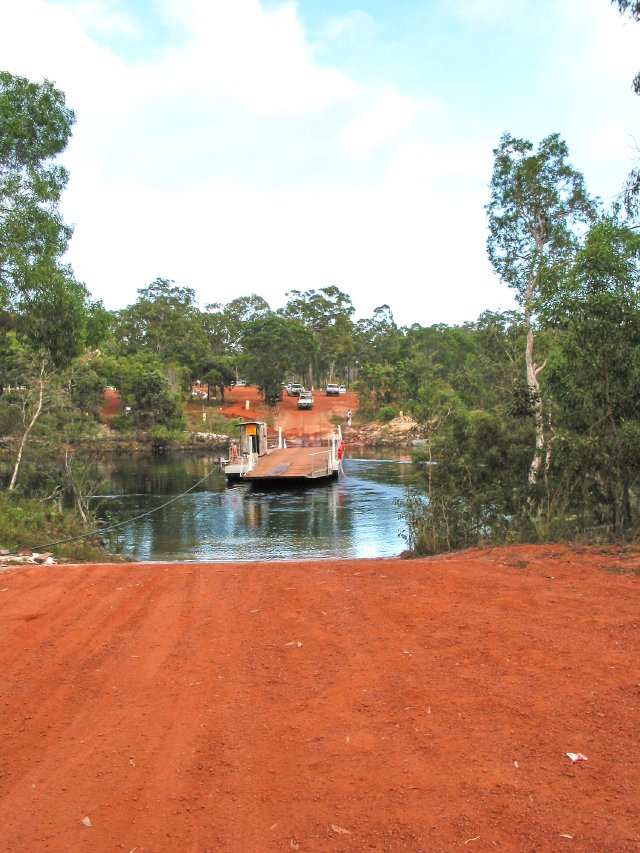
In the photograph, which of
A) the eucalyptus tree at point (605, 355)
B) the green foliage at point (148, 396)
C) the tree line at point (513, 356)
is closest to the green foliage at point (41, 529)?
the tree line at point (513, 356)

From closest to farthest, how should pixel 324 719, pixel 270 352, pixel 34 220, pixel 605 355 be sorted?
pixel 324 719 < pixel 605 355 < pixel 34 220 < pixel 270 352

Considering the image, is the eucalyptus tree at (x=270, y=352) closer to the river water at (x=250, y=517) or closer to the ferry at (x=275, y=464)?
the ferry at (x=275, y=464)

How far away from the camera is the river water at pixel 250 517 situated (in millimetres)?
18445

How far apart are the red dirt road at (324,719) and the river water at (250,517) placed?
1005cm

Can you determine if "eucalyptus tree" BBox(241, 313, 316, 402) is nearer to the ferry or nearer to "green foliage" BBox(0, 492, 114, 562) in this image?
the ferry

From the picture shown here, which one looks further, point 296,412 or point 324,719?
point 296,412

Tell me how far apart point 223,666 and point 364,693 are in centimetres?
105

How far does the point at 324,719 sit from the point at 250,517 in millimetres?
20509

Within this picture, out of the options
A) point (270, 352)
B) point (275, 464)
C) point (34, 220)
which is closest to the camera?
point (34, 220)

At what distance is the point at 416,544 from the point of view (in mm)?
11828

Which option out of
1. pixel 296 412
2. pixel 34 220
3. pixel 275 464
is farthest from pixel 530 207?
pixel 296 412

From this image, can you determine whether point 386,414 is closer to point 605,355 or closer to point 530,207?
point 530,207

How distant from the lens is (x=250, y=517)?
2381 cm

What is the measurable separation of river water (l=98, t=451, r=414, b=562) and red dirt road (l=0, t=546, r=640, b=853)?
10.0 m
